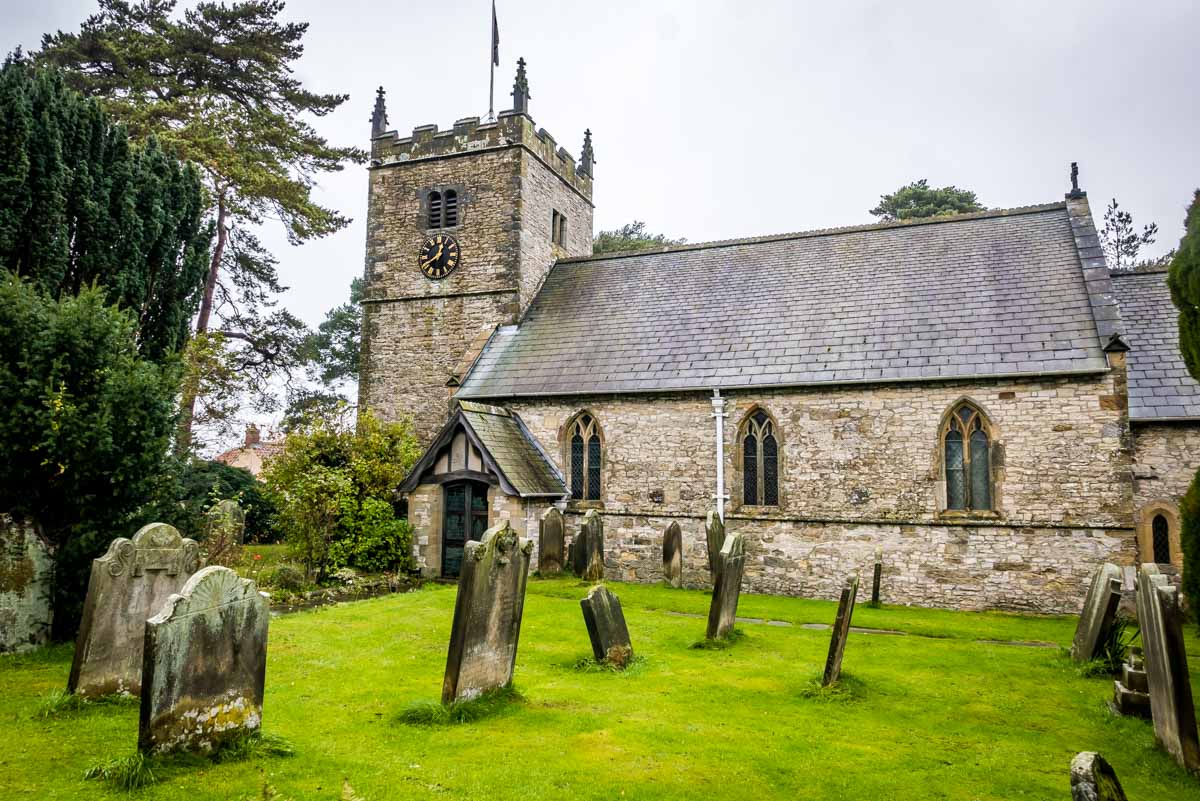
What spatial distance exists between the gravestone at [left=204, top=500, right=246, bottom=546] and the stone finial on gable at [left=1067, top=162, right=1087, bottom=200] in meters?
19.8

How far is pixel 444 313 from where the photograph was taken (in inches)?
854

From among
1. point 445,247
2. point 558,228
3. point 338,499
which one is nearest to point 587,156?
point 558,228

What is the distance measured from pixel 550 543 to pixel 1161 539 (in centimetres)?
1162

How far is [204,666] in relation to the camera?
570 cm

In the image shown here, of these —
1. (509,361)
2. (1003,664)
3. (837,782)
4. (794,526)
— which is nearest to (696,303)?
(509,361)

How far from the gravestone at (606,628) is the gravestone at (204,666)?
139 inches

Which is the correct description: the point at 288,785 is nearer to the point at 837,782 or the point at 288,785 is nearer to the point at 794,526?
the point at 837,782

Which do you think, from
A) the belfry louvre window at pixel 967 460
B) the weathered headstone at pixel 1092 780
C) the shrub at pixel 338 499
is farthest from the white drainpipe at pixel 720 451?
the weathered headstone at pixel 1092 780

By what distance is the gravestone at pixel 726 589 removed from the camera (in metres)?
10.1

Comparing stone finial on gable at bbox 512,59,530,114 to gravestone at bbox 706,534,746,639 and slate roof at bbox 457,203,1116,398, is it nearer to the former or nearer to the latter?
slate roof at bbox 457,203,1116,398

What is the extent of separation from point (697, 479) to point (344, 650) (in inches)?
348

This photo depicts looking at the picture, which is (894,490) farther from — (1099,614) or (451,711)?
(451,711)

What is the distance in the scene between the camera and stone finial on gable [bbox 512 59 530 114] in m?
21.6

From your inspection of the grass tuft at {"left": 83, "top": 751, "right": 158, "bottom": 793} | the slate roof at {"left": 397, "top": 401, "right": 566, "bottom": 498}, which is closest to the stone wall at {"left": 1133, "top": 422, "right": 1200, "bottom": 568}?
the slate roof at {"left": 397, "top": 401, "right": 566, "bottom": 498}
